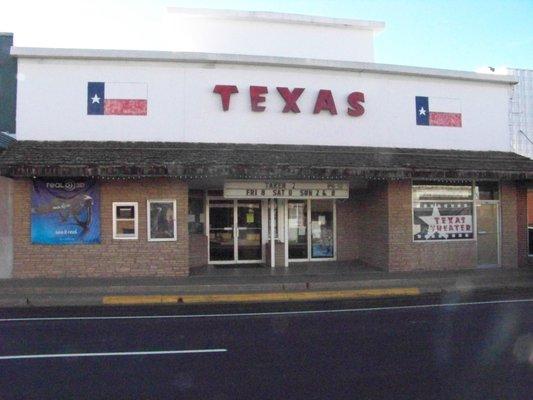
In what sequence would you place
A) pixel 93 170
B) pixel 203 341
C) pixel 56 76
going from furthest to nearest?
pixel 56 76 < pixel 93 170 < pixel 203 341

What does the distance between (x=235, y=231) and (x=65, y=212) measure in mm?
5163

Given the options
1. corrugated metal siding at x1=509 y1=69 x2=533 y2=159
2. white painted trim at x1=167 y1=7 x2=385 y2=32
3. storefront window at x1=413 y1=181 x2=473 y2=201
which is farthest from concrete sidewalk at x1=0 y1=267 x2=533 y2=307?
corrugated metal siding at x1=509 y1=69 x2=533 y2=159

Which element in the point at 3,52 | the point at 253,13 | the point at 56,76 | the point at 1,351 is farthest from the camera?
the point at 253,13

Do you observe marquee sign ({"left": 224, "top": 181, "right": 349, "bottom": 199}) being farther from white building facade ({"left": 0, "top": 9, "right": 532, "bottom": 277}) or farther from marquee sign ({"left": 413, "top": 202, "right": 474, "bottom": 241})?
marquee sign ({"left": 413, "top": 202, "right": 474, "bottom": 241})

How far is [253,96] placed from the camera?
1411 centimetres

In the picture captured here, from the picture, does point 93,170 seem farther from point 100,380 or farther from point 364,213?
point 364,213

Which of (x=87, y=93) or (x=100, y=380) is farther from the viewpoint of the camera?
(x=87, y=93)

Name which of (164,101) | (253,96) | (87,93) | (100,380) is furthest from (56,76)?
(100,380)

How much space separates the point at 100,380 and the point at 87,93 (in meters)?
9.77

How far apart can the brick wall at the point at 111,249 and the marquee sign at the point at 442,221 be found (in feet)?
22.0

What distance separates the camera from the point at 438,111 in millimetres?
15422

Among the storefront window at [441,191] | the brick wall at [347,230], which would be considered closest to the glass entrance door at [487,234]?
the storefront window at [441,191]

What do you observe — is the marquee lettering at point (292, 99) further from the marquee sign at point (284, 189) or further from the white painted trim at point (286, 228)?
the white painted trim at point (286, 228)

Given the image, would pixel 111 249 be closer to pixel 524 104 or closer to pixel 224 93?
pixel 224 93
